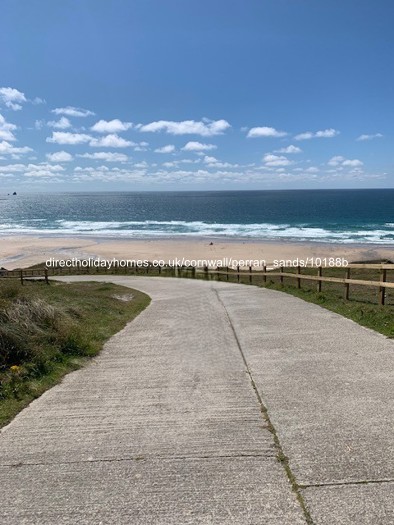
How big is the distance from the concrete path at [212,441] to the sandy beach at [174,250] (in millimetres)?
35896

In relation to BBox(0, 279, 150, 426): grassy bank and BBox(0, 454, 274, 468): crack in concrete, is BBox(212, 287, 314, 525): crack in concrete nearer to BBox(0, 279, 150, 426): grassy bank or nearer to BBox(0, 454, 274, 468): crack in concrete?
BBox(0, 454, 274, 468): crack in concrete

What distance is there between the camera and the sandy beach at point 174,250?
44.6 meters

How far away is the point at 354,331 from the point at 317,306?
11.1 ft

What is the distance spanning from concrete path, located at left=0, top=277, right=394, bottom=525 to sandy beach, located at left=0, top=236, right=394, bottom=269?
35.9 metres

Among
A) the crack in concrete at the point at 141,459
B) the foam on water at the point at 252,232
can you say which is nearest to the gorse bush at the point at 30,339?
the crack in concrete at the point at 141,459

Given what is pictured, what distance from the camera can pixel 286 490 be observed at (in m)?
2.96

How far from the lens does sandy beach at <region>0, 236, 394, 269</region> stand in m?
44.6

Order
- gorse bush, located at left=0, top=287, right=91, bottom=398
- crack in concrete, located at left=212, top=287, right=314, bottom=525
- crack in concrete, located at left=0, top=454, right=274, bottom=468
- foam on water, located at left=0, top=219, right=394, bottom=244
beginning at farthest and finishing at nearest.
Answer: foam on water, located at left=0, top=219, right=394, bottom=244, gorse bush, located at left=0, top=287, right=91, bottom=398, crack in concrete, located at left=0, top=454, right=274, bottom=468, crack in concrete, located at left=212, top=287, right=314, bottom=525

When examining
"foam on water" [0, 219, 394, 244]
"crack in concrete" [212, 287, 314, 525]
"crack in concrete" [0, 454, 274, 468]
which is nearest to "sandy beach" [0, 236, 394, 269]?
"foam on water" [0, 219, 394, 244]

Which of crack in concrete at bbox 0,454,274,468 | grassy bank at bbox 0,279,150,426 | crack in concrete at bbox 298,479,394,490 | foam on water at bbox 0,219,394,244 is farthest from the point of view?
foam on water at bbox 0,219,394,244

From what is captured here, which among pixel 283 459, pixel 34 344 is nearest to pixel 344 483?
pixel 283 459

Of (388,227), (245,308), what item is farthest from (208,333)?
(388,227)

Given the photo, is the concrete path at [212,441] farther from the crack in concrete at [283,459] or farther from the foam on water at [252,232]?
the foam on water at [252,232]

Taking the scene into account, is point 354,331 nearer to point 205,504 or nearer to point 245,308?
point 245,308
